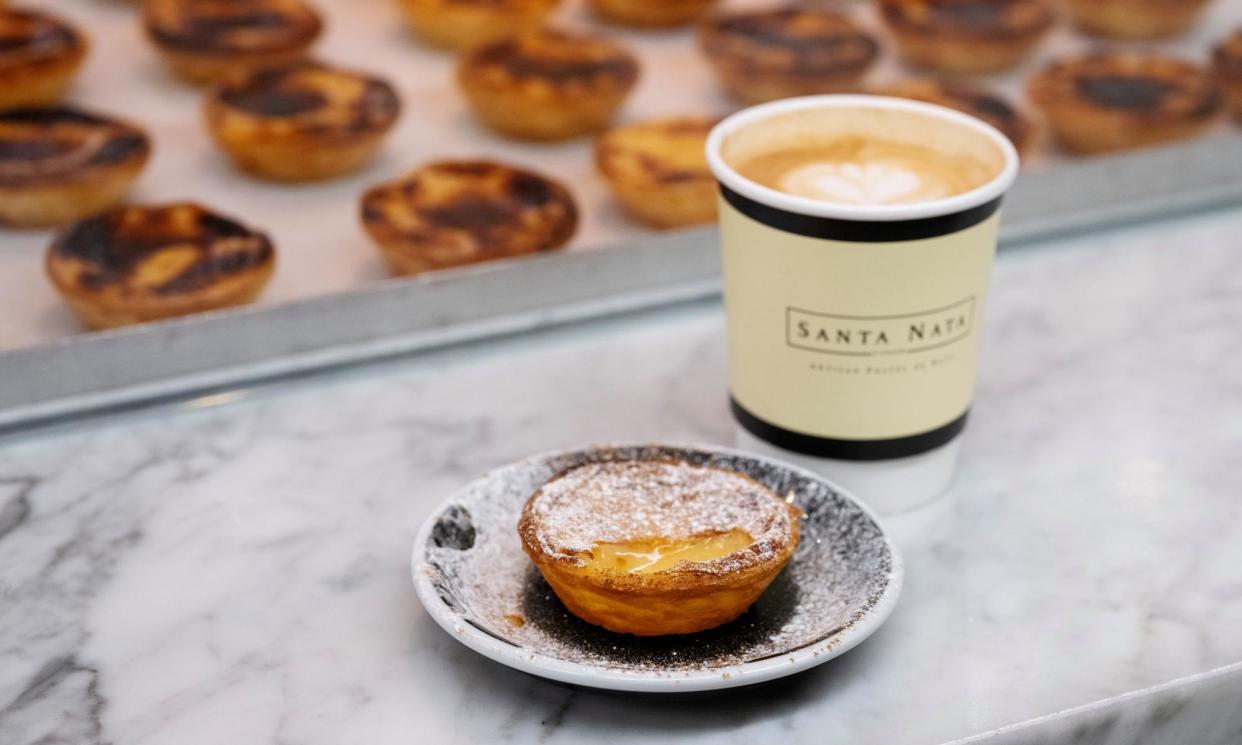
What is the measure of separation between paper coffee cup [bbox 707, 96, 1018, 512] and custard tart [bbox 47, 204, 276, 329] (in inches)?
18.6

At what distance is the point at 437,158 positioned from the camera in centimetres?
151

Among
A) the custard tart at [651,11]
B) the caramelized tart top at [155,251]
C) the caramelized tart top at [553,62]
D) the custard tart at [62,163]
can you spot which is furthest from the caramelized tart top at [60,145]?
the custard tart at [651,11]

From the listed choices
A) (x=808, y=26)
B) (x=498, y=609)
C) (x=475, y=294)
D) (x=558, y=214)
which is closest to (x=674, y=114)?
(x=808, y=26)

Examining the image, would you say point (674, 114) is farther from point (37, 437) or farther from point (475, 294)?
point (37, 437)

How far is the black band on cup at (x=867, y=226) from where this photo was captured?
0.82 metres

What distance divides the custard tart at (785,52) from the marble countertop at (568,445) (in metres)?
0.40

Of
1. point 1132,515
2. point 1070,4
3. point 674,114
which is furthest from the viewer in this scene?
point 1070,4

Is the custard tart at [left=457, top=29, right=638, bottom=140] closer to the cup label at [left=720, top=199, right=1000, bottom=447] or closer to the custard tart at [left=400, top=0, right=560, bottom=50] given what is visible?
the custard tart at [left=400, top=0, right=560, bottom=50]

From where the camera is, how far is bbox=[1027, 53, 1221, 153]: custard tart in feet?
4.75

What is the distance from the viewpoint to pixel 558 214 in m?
1.30

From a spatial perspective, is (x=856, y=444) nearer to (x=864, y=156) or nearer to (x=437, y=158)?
(x=864, y=156)

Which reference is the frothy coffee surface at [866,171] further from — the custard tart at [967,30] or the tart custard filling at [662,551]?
the custard tart at [967,30]

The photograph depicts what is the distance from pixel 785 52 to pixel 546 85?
292mm

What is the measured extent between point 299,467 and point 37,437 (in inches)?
8.0
